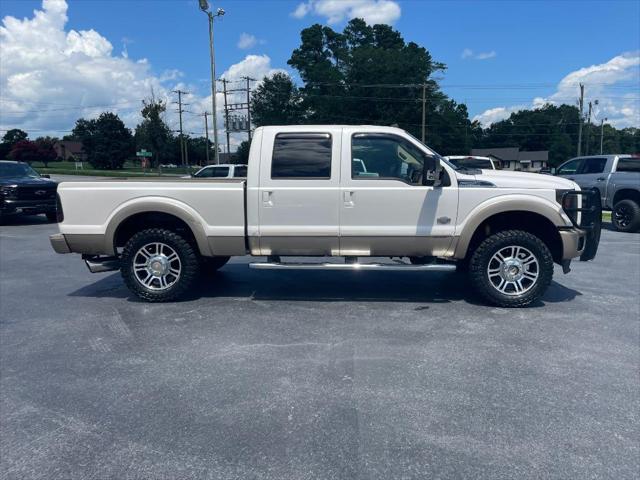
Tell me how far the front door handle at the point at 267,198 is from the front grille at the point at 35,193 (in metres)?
11.1

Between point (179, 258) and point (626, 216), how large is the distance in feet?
38.4

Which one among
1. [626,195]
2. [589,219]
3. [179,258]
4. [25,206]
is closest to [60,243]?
[179,258]

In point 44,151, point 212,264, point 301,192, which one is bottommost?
point 212,264

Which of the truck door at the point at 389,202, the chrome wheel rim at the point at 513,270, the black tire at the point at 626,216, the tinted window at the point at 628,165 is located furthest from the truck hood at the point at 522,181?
the tinted window at the point at 628,165

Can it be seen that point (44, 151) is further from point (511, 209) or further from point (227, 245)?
point (511, 209)

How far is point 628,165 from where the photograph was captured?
43.0 feet

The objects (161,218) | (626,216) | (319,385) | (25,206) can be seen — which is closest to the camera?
(319,385)

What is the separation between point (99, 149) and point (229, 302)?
8172 cm

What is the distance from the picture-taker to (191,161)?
107 m

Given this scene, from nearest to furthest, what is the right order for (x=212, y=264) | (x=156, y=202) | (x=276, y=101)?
(x=156, y=202) → (x=212, y=264) → (x=276, y=101)

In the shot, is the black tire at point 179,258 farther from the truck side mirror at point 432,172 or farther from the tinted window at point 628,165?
the tinted window at point 628,165

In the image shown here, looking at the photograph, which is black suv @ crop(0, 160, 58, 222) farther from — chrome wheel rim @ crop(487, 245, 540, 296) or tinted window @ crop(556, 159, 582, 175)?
tinted window @ crop(556, 159, 582, 175)

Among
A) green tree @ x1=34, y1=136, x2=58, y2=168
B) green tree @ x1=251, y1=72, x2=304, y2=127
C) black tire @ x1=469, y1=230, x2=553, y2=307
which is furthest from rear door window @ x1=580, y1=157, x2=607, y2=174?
green tree @ x1=34, y1=136, x2=58, y2=168

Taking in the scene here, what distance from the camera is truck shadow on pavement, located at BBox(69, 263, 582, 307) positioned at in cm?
Answer: 627
